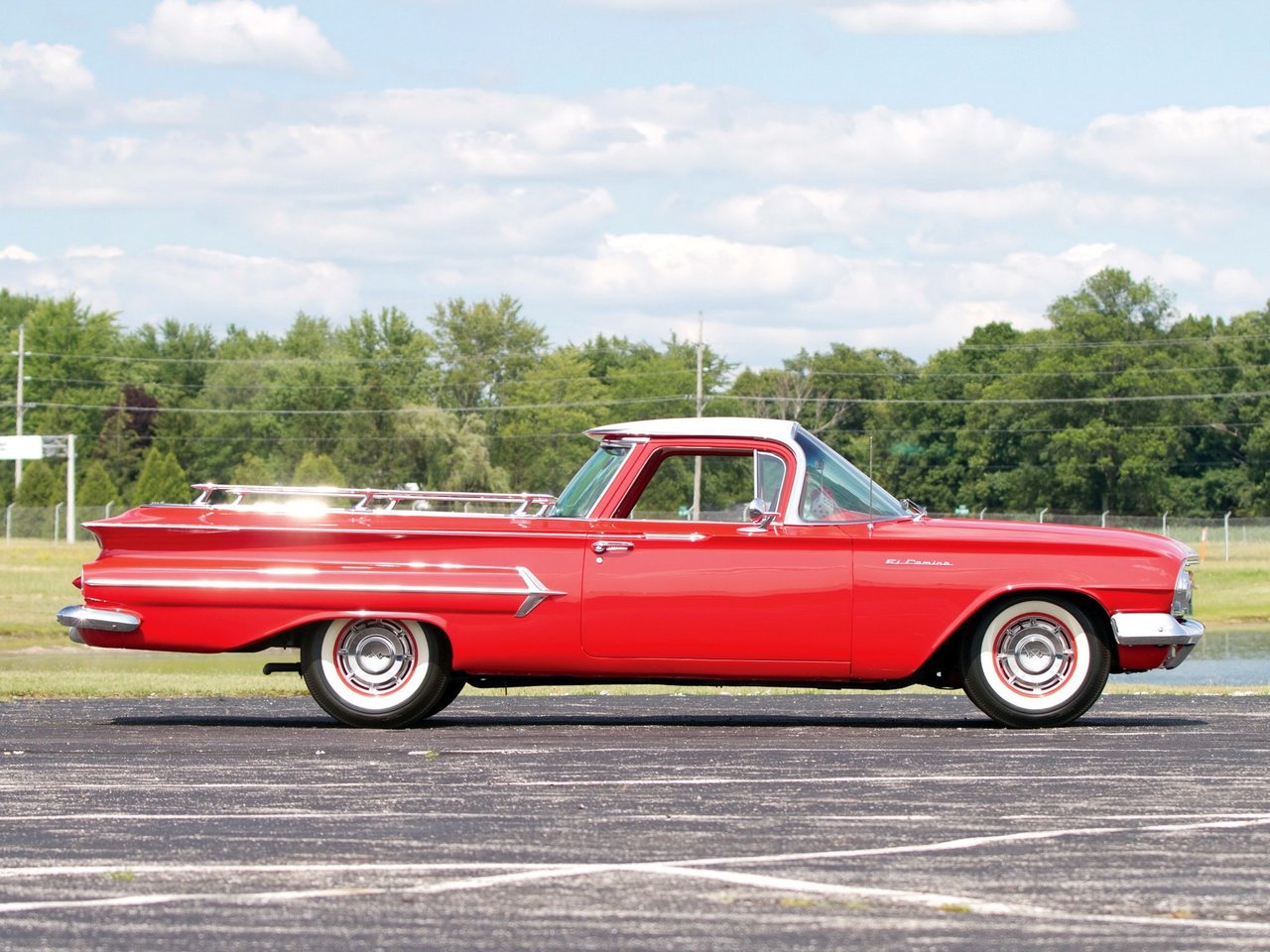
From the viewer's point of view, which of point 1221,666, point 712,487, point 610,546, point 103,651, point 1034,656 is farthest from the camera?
point 103,651

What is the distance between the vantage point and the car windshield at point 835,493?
11633mm

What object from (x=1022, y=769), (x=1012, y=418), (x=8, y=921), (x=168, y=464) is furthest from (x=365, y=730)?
(x=1012, y=418)

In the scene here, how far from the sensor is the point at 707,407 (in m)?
102

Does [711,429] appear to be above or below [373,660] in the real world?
above

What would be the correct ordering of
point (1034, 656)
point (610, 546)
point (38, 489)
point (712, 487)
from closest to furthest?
1. point (610, 546)
2. point (1034, 656)
3. point (712, 487)
4. point (38, 489)

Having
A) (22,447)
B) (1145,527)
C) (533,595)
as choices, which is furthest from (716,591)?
(22,447)

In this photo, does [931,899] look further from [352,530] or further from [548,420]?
[548,420]

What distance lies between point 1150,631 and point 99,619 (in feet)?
20.0

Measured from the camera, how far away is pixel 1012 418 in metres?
111

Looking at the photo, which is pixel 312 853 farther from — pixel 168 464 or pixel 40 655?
pixel 168 464

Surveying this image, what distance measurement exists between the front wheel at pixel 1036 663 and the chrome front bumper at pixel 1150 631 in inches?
7.2

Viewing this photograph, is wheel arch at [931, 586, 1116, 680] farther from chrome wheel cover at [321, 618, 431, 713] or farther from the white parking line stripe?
the white parking line stripe

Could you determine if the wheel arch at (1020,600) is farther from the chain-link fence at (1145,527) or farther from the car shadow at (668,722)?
the chain-link fence at (1145,527)

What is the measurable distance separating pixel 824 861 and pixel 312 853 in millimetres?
1833
